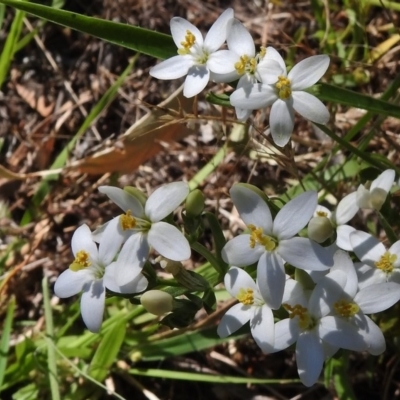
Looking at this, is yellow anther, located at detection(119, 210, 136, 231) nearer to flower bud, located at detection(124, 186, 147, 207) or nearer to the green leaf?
flower bud, located at detection(124, 186, 147, 207)

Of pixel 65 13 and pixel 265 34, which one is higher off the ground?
pixel 65 13

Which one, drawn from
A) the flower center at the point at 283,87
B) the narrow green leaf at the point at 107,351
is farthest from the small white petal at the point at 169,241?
the narrow green leaf at the point at 107,351

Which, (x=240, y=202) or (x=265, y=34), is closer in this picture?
(x=240, y=202)

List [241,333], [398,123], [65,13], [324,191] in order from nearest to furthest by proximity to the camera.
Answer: [65,13]
[241,333]
[324,191]
[398,123]

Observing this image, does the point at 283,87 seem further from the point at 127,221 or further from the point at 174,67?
the point at 127,221

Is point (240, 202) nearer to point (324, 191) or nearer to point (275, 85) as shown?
point (275, 85)

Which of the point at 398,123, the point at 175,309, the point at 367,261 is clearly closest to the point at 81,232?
the point at 175,309

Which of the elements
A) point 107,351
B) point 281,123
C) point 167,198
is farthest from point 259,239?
point 107,351

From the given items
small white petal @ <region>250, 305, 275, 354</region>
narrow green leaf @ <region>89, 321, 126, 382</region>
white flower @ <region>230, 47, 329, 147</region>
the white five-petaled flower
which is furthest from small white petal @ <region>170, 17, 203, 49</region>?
narrow green leaf @ <region>89, 321, 126, 382</region>
